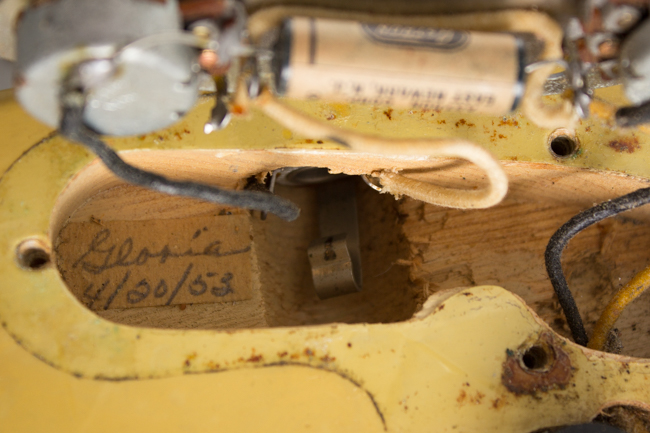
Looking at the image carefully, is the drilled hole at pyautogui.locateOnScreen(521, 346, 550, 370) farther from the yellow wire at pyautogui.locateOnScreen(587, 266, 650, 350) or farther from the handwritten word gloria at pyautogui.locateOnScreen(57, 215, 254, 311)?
the handwritten word gloria at pyautogui.locateOnScreen(57, 215, 254, 311)

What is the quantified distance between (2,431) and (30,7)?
56 cm

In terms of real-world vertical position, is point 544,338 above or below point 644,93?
below

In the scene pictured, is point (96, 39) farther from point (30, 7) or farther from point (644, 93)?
point (644, 93)

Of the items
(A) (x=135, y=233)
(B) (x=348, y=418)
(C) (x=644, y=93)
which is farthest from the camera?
(A) (x=135, y=233)

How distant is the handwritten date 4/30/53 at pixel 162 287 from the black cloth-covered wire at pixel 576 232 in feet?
2.11

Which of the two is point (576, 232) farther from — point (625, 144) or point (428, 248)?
point (428, 248)

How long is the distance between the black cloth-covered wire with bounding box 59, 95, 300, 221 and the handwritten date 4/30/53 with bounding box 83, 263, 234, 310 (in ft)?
1.36

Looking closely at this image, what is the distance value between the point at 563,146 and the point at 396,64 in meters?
0.53

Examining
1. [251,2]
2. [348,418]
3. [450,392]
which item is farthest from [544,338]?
[251,2]

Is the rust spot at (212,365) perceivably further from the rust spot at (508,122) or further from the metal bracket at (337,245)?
the rust spot at (508,122)

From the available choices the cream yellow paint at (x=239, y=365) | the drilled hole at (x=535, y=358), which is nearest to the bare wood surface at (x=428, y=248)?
the cream yellow paint at (x=239, y=365)

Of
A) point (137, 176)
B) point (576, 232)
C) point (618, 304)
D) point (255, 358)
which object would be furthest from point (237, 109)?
point (618, 304)

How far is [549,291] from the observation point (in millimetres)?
1260

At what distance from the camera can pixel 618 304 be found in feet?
3.28
